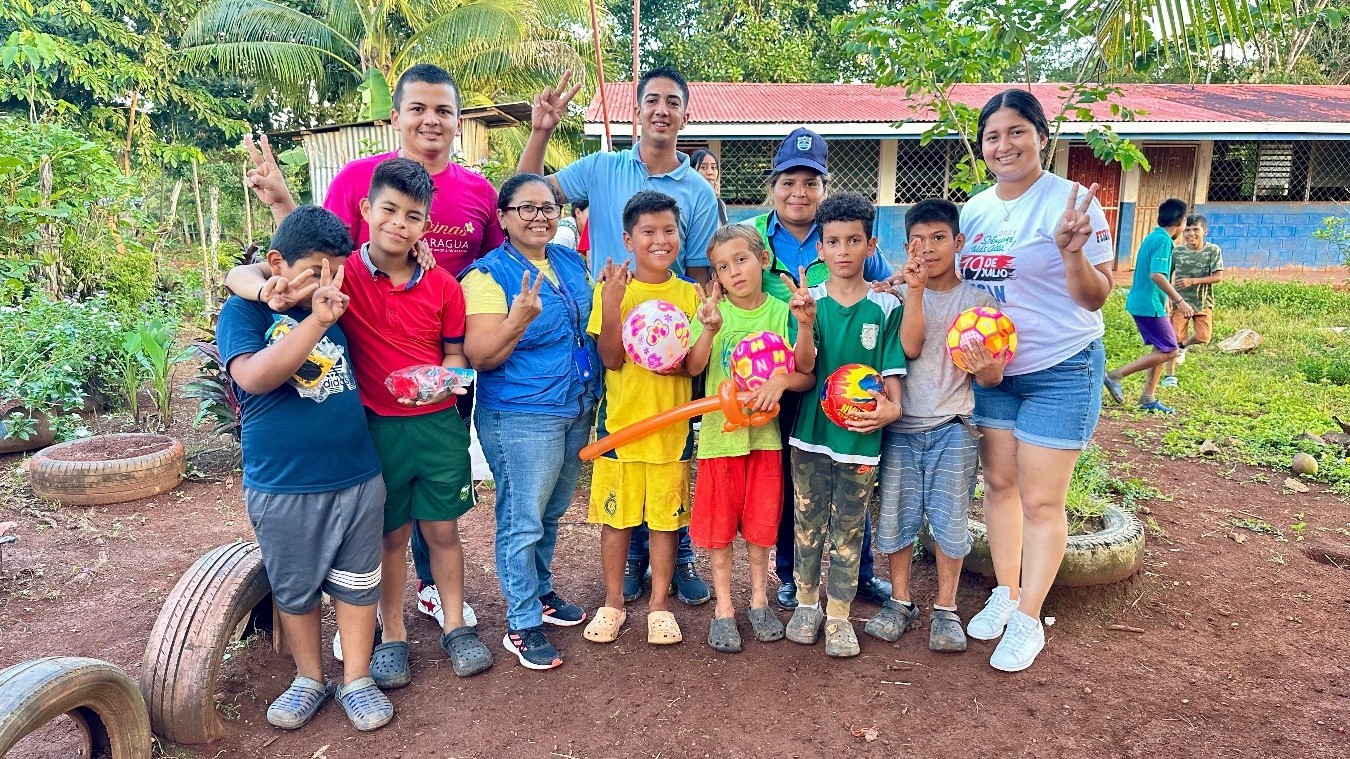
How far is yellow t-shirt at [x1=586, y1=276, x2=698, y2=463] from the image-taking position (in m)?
3.00

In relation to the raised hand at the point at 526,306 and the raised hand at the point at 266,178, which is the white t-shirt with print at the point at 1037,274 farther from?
the raised hand at the point at 266,178

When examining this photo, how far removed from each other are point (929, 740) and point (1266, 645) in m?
1.52

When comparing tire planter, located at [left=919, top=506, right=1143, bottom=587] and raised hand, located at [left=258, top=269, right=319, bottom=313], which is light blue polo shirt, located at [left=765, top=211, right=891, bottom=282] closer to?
tire planter, located at [left=919, top=506, right=1143, bottom=587]

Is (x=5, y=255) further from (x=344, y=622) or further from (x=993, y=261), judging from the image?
(x=993, y=261)

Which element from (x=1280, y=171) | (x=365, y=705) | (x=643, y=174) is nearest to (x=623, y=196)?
(x=643, y=174)

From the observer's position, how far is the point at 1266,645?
3.12 metres

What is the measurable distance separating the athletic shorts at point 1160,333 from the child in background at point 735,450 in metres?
4.96

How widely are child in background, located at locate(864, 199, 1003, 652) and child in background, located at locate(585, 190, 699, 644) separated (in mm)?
747

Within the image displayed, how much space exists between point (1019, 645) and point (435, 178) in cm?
262

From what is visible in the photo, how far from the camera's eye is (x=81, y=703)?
2.16 m

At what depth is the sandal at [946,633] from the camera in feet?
9.93

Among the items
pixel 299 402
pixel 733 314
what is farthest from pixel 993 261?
pixel 299 402

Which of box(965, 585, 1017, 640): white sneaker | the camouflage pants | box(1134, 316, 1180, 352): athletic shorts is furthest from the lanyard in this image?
box(1134, 316, 1180, 352): athletic shorts

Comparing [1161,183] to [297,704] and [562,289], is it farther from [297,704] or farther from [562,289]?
[297,704]
